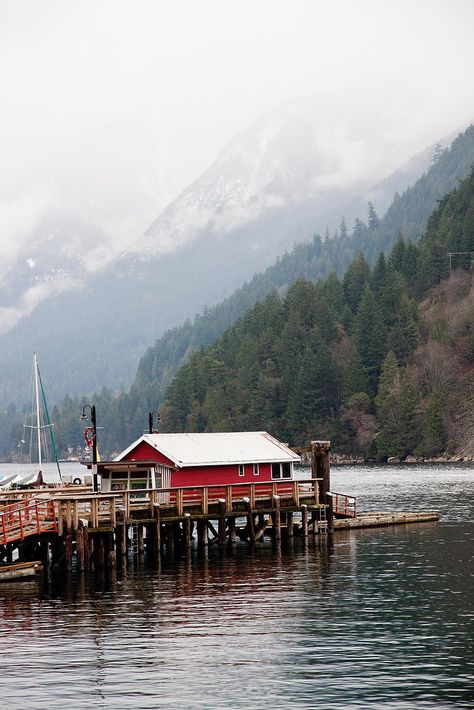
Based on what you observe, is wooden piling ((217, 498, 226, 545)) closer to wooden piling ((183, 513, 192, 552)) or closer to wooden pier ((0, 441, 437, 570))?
wooden pier ((0, 441, 437, 570))

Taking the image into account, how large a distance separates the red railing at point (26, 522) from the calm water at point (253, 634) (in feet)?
10.2

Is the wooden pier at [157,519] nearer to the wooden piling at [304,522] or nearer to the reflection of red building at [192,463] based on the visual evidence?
the wooden piling at [304,522]

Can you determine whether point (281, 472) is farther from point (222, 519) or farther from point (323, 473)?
point (222, 519)

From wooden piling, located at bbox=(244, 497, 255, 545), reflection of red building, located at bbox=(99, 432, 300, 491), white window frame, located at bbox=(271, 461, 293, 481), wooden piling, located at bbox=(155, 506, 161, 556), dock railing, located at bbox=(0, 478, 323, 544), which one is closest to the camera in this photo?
dock railing, located at bbox=(0, 478, 323, 544)

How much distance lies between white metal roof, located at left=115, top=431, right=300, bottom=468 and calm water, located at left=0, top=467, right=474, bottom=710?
7.27m

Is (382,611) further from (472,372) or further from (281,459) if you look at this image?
(472,372)

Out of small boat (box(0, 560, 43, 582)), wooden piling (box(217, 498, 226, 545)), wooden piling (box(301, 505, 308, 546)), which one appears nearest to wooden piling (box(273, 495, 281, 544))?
wooden piling (box(301, 505, 308, 546))

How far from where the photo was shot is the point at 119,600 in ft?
157

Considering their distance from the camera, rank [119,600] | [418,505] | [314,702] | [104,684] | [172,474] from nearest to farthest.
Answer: [314,702] → [104,684] → [119,600] → [172,474] → [418,505]

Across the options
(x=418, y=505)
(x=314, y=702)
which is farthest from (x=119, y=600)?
(x=418, y=505)

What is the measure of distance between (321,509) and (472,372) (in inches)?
5077

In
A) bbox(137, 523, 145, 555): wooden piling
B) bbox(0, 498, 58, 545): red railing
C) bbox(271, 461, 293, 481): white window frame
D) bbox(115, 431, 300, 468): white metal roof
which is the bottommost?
Result: bbox(137, 523, 145, 555): wooden piling

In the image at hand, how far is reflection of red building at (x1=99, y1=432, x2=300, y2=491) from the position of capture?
68.2 m

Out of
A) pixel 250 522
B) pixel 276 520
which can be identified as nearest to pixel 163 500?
pixel 250 522
